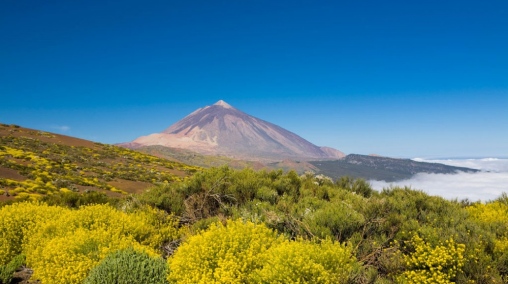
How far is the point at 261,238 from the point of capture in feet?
20.7

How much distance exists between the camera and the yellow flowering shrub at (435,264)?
18.4ft

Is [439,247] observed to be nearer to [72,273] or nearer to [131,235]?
[131,235]

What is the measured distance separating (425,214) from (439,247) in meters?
2.09

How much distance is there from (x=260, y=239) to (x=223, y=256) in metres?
0.76

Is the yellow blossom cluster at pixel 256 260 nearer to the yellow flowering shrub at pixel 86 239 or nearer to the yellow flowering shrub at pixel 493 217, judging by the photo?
the yellow flowering shrub at pixel 86 239

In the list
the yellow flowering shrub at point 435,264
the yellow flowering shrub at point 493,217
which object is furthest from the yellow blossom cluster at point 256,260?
the yellow flowering shrub at point 493,217

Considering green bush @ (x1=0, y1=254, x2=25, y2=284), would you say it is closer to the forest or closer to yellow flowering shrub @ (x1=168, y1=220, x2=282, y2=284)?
the forest

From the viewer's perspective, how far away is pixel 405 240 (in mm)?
6898

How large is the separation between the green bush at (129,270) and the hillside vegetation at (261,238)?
0.02 meters

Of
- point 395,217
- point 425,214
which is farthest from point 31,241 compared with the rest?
point 425,214

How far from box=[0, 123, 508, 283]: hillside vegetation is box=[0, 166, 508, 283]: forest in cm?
3

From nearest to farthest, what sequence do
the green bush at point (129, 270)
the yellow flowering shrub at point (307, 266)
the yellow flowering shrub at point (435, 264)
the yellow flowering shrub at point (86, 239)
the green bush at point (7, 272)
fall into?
the yellow flowering shrub at point (307, 266) < the yellow flowering shrub at point (435, 264) < the green bush at point (129, 270) < the yellow flowering shrub at point (86, 239) < the green bush at point (7, 272)

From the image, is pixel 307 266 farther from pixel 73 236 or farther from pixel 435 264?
pixel 73 236

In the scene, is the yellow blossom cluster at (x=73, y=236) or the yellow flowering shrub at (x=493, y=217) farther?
the yellow blossom cluster at (x=73, y=236)
